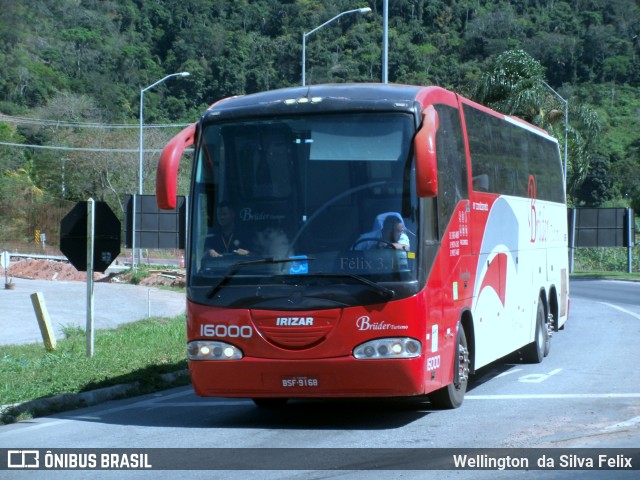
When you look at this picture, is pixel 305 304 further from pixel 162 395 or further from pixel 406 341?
pixel 162 395

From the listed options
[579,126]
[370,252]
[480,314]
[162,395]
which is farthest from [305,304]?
[579,126]

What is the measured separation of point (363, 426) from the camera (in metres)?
10.1

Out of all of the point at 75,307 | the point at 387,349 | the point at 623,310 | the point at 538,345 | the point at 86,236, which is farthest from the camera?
the point at 75,307

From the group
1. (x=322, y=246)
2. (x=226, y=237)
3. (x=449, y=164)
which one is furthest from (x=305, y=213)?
(x=449, y=164)

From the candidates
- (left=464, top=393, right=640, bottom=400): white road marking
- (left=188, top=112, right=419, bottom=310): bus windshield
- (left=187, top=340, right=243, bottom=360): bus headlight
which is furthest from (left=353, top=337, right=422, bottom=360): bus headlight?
(left=464, top=393, right=640, bottom=400): white road marking

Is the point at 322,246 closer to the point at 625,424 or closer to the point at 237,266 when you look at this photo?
the point at 237,266

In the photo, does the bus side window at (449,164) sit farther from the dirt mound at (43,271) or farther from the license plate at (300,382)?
the dirt mound at (43,271)

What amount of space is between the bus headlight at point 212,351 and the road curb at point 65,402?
2.46 metres

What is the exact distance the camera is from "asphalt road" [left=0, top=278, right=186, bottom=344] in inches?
996

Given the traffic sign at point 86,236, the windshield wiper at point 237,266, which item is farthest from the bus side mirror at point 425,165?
the traffic sign at point 86,236

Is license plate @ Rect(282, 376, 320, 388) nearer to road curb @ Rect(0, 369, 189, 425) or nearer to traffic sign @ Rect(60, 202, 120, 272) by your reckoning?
road curb @ Rect(0, 369, 189, 425)

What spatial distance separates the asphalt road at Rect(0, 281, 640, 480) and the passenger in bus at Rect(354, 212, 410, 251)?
1837 mm

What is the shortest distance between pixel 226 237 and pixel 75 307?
2451 cm

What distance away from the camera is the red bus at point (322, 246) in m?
9.48
